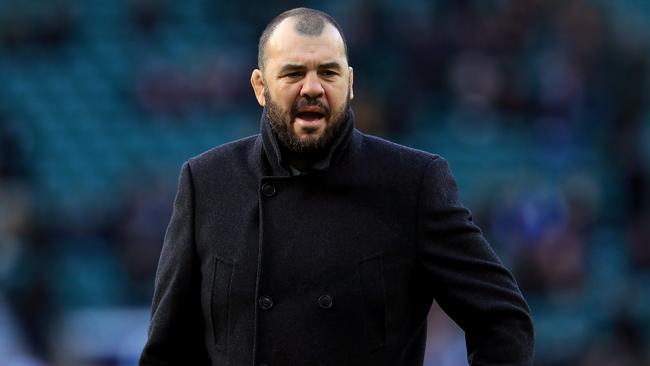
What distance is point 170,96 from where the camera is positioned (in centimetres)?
1212

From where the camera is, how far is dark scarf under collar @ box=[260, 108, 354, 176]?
354 cm

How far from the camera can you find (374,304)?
3.49m

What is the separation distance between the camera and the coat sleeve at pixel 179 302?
362 centimetres

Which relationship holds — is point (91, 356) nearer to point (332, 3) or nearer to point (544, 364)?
point (544, 364)

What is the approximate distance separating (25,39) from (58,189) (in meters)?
1.50

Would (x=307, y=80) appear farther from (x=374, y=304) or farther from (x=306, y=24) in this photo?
(x=374, y=304)

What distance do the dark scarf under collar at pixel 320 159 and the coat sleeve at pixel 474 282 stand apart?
23 cm

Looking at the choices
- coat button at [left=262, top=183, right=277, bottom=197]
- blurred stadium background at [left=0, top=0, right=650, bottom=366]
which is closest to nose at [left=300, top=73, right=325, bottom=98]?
coat button at [left=262, top=183, right=277, bottom=197]

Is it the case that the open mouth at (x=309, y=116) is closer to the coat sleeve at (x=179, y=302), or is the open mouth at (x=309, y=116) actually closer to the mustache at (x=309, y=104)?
the mustache at (x=309, y=104)

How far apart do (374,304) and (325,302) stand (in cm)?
12

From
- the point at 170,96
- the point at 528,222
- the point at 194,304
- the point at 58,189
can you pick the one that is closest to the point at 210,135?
the point at 170,96

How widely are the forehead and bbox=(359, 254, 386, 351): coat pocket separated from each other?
514 mm

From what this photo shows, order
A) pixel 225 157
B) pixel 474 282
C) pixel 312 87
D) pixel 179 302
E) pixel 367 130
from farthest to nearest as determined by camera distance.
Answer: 1. pixel 367 130
2. pixel 225 157
3. pixel 179 302
4. pixel 474 282
5. pixel 312 87

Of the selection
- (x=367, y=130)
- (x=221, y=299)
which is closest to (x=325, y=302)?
(x=221, y=299)
